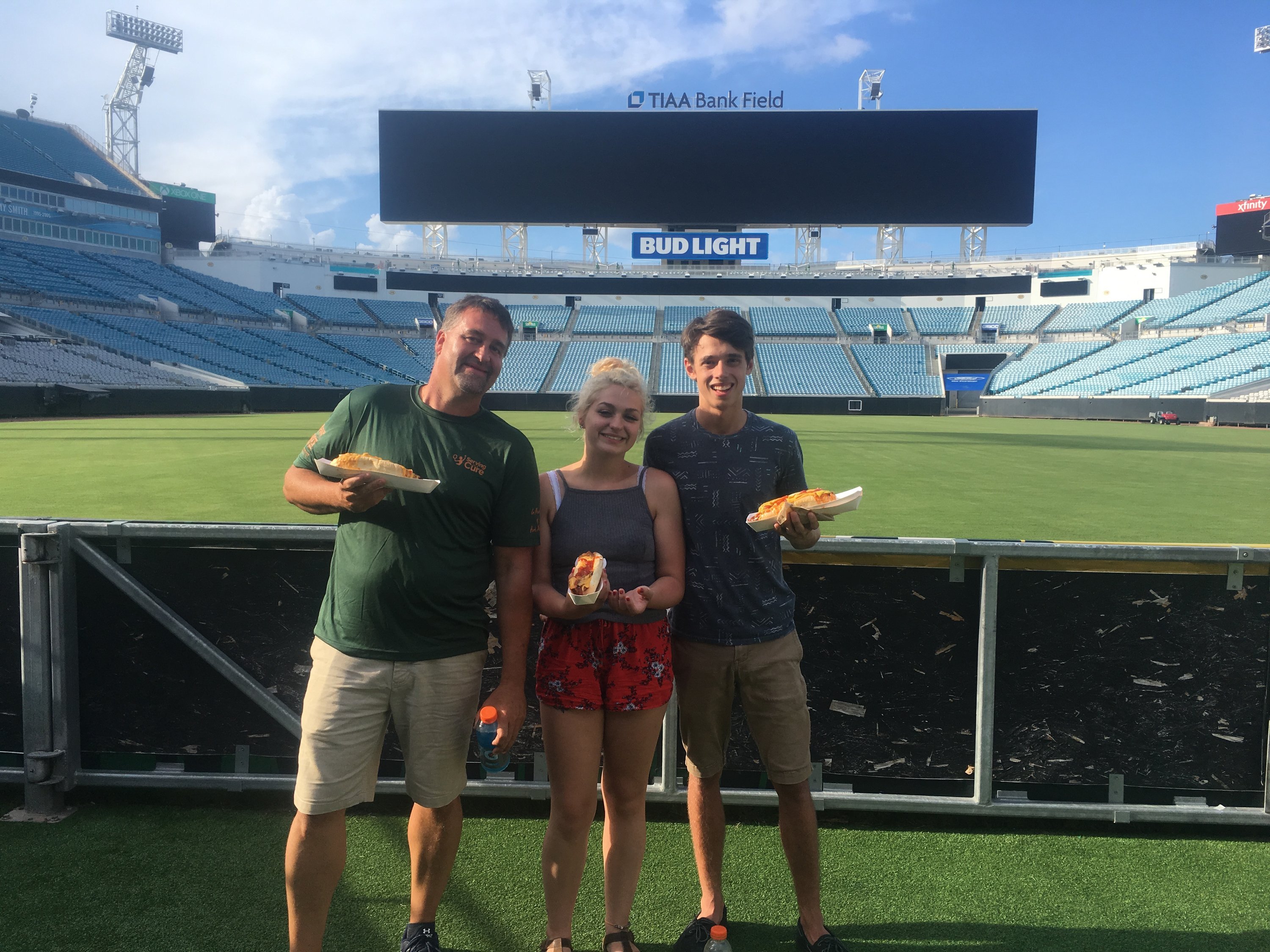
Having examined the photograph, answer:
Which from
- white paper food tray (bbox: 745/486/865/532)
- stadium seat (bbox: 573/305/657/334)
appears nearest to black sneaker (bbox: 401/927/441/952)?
white paper food tray (bbox: 745/486/865/532)

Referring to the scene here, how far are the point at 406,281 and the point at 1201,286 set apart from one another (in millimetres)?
57200

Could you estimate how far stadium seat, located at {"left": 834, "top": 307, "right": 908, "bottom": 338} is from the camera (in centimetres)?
6056

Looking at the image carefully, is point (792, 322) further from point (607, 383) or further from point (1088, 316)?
point (607, 383)

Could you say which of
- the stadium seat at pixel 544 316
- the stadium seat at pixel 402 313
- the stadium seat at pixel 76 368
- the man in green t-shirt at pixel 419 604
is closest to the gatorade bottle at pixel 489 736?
the man in green t-shirt at pixel 419 604

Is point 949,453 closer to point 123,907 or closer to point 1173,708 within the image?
point 1173,708

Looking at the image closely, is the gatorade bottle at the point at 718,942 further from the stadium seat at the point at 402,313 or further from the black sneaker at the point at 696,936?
the stadium seat at the point at 402,313

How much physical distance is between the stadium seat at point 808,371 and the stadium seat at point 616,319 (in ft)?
29.2

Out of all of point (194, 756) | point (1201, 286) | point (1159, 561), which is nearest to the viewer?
point (1159, 561)

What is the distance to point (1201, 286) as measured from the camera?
55781 millimetres

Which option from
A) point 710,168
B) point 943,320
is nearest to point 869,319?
point 943,320

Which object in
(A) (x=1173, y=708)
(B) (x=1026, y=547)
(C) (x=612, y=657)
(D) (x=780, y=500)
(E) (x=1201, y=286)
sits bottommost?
(A) (x=1173, y=708)

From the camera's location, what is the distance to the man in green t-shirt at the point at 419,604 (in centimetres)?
248

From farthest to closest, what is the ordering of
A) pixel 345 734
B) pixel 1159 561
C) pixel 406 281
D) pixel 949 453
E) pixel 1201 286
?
pixel 406 281 < pixel 1201 286 < pixel 949 453 < pixel 1159 561 < pixel 345 734

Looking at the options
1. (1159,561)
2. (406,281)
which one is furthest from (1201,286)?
(1159,561)
